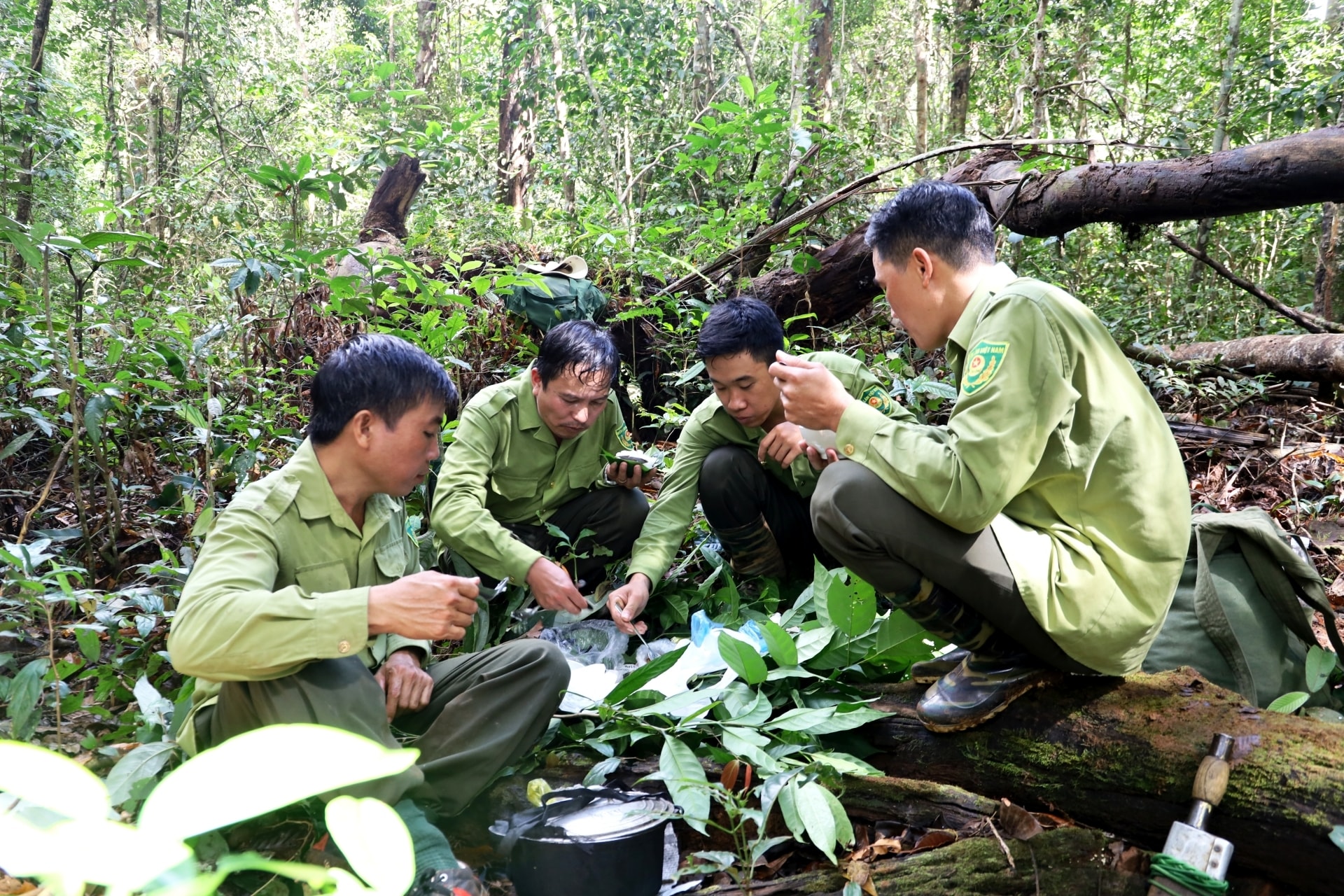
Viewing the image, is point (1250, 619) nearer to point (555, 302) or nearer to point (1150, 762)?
point (1150, 762)

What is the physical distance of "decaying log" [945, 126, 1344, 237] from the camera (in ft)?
13.4

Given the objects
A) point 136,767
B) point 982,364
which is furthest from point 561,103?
point 136,767

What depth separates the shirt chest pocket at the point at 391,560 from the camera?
2.59 m

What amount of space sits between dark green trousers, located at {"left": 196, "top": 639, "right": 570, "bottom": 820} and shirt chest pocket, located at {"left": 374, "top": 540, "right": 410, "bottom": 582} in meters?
0.29

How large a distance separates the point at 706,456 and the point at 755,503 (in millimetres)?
297

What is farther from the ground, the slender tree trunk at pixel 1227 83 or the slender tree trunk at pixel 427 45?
the slender tree trunk at pixel 427 45

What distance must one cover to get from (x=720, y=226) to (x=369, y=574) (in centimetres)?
376

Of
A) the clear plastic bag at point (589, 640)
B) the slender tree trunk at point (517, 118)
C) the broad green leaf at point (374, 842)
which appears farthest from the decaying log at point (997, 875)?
the slender tree trunk at point (517, 118)

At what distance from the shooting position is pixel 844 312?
5.83 metres

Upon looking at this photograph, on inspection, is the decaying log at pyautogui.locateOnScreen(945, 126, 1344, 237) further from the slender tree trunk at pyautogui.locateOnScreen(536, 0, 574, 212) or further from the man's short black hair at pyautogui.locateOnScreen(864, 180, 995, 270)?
the slender tree trunk at pyautogui.locateOnScreen(536, 0, 574, 212)

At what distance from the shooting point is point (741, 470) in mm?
3707

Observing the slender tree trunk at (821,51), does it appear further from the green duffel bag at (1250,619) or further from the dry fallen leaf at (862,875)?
the dry fallen leaf at (862,875)

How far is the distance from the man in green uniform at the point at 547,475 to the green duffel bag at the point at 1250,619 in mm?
1930

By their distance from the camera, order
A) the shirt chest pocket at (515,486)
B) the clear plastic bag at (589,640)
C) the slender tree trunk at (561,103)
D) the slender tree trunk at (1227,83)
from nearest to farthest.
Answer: the clear plastic bag at (589,640) → the shirt chest pocket at (515,486) → the slender tree trunk at (1227,83) → the slender tree trunk at (561,103)
